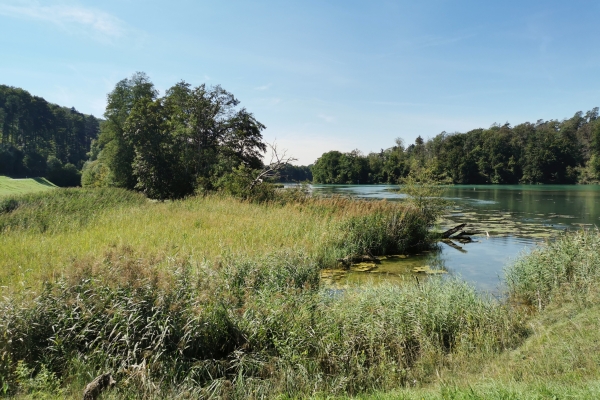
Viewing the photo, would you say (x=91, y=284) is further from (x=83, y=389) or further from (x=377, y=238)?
(x=377, y=238)

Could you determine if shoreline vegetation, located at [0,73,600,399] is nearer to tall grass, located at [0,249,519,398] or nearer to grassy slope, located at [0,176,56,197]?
tall grass, located at [0,249,519,398]

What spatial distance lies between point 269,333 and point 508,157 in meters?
98.3

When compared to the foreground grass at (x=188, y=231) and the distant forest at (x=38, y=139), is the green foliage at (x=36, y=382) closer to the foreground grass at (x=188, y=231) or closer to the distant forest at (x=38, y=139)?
the foreground grass at (x=188, y=231)

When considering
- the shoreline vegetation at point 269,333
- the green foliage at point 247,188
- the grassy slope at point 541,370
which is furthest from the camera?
the green foliage at point 247,188

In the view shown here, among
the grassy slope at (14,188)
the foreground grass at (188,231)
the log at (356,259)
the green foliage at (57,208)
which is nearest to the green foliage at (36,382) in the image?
the foreground grass at (188,231)

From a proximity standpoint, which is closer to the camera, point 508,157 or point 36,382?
point 36,382

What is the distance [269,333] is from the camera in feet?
14.8

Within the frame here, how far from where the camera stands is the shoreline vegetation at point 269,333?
3.58 metres

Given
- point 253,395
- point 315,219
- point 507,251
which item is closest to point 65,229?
point 315,219

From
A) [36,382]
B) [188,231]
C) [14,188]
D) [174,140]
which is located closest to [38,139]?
[14,188]

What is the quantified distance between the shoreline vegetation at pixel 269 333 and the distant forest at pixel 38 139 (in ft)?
200

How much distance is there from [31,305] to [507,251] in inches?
512

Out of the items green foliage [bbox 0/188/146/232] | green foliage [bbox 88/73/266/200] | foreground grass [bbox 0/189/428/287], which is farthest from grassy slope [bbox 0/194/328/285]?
green foliage [bbox 88/73/266/200]

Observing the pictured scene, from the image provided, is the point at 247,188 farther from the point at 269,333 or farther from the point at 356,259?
the point at 269,333
